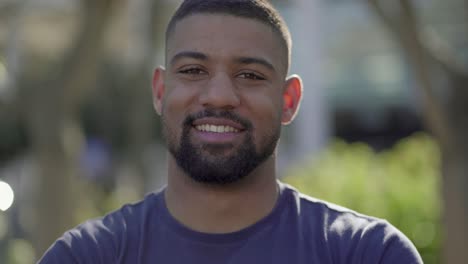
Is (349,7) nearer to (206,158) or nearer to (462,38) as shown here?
(462,38)

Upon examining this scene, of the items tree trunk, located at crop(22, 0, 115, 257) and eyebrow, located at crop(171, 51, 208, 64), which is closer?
eyebrow, located at crop(171, 51, 208, 64)

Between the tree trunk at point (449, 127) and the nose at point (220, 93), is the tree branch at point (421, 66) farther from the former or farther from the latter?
the nose at point (220, 93)

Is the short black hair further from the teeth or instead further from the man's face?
the teeth

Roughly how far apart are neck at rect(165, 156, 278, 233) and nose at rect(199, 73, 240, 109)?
189 mm

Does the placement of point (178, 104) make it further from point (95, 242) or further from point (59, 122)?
point (59, 122)

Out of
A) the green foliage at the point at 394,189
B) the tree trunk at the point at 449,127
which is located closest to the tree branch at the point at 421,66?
the tree trunk at the point at 449,127

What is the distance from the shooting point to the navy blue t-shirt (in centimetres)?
261

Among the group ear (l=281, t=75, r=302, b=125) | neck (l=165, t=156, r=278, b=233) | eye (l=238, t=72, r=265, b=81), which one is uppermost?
eye (l=238, t=72, r=265, b=81)

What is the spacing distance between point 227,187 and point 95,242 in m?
0.36

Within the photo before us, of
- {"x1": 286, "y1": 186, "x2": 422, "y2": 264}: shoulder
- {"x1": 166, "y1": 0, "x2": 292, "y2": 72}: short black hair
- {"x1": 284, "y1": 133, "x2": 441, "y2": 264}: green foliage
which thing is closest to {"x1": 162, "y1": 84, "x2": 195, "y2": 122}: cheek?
{"x1": 166, "y1": 0, "x2": 292, "y2": 72}: short black hair

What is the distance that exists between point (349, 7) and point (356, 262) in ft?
63.7

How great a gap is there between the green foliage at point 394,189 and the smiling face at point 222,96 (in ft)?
19.1

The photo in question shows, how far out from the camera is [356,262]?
8.45ft

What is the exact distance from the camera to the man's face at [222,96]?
2.67 metres
